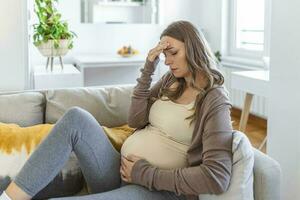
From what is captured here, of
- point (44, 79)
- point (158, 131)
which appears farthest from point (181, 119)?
point (44, 79)

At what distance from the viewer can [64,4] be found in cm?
385

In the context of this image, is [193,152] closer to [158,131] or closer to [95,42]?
[158,131]

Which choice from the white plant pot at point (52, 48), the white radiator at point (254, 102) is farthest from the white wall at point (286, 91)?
the white radiator at point (254, 102)

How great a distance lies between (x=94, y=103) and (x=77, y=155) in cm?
43

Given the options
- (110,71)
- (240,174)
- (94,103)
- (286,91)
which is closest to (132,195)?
(240,174)

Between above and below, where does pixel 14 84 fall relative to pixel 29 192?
above

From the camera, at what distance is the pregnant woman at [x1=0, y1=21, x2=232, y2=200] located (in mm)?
1311

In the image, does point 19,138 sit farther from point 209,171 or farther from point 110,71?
point 110,71

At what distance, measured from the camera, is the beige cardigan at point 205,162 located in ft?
4.20

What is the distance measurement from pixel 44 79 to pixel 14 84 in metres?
0.64

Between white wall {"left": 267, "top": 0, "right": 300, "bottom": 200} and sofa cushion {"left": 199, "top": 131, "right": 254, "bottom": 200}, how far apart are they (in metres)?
0.57

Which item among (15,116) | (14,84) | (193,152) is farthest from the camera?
(14,84)

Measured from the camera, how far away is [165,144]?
4.90 ft

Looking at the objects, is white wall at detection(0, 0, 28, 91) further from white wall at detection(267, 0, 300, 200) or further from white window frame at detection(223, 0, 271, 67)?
white window frame at detection(223, 0, 271, 67)
